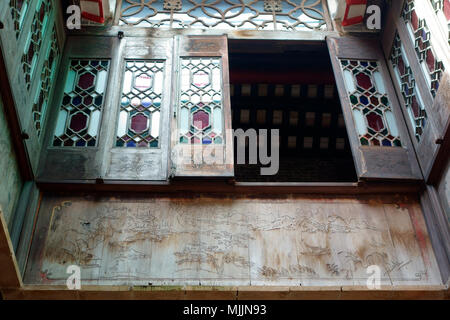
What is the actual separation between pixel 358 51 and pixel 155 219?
3849 millimetres

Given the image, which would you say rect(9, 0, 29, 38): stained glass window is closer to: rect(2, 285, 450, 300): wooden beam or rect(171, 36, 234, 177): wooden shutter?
rect(171, 36, 234, 177): wooden shutter

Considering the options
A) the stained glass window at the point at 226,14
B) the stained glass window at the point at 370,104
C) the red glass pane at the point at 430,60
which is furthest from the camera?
the stained glass window at the point at 226,14

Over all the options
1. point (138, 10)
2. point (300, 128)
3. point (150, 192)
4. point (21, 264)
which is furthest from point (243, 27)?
point (21, 264)

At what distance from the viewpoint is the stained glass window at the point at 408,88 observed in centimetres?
692

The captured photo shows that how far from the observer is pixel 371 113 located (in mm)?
7387

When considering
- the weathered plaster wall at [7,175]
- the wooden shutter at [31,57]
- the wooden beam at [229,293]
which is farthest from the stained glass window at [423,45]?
the weathered plaster wall at [7,175]

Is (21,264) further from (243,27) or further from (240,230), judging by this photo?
(243,27)

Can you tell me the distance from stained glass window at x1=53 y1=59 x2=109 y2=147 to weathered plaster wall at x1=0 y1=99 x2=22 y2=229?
2.99ft

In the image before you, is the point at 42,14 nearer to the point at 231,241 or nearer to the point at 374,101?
the point at 231,241

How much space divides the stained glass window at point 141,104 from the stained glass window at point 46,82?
906 mm

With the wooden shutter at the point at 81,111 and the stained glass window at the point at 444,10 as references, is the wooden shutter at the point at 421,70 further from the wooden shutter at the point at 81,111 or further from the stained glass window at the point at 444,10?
the wooden shutter at the point at 81,111

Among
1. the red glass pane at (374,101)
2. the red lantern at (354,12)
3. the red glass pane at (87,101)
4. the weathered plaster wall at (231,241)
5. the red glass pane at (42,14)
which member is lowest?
the weathered plaster wall at (231,241)

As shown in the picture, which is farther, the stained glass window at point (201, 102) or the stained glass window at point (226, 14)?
the stained glass window at point (226, 14)
